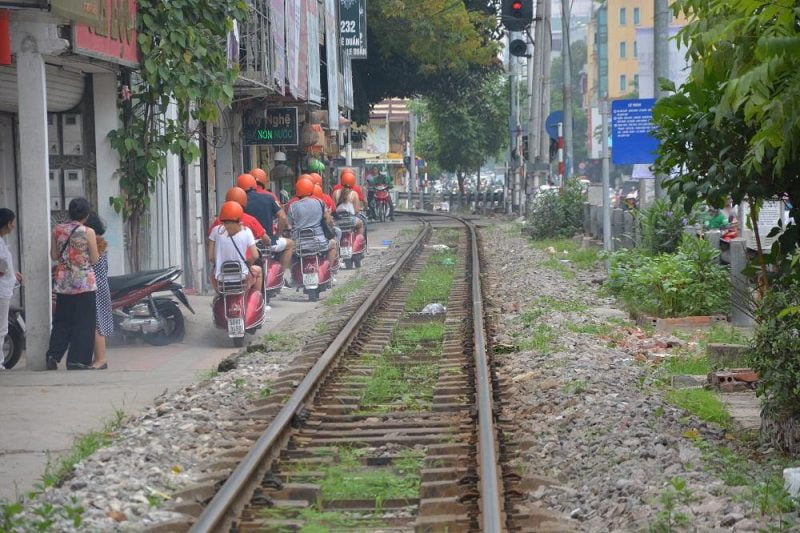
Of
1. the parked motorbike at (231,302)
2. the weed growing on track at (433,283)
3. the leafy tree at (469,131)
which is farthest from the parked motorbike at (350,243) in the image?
the leafy tree at (469,131)

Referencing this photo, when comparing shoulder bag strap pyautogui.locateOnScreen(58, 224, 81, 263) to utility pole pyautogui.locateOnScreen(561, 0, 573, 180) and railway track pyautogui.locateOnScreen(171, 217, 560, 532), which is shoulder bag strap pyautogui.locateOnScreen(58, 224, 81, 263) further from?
utility pole pyautogui.locateOnScreen(561, 0, 573, 180)

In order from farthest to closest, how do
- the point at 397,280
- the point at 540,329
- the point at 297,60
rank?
the point at 297,60
the point at 397,280
the point at 540,329

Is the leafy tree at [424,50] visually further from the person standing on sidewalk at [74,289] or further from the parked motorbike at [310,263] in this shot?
the person standing on sidewalk at [74,289]

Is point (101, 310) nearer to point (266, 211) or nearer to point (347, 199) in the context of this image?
point (266, 211)

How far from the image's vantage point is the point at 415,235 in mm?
38312

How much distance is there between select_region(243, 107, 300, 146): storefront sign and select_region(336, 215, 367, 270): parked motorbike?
8.14ft

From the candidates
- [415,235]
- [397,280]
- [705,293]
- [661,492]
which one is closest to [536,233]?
[415,235]

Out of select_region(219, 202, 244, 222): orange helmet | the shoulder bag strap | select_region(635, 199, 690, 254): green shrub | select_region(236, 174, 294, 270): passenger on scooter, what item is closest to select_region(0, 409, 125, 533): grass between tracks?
the shoulder bag strap

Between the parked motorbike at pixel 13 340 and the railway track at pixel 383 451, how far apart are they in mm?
3220

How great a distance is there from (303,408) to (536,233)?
24.9m

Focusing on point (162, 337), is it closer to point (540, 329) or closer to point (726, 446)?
point (540, 329)

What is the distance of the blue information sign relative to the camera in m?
19.2

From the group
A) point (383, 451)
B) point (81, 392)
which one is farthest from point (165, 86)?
point (383, 451)

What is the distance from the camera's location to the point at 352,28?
39.5m
